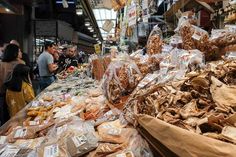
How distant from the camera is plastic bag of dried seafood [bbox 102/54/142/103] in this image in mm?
2348

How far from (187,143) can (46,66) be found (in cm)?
656

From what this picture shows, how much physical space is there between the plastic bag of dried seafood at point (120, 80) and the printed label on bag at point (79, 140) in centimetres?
79

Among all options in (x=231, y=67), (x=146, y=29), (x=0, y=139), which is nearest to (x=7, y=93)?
(x=146, y=29)

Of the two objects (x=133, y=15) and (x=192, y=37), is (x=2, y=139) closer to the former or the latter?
(x=192, y=37)

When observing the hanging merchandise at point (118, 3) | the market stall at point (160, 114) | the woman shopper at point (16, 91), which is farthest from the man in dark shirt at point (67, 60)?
the market stall at point (160, 114)

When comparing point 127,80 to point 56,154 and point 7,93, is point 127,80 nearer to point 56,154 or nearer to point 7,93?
point 56,154

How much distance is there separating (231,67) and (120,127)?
606 mm

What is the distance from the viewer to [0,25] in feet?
38.5

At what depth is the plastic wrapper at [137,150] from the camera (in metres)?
1.38

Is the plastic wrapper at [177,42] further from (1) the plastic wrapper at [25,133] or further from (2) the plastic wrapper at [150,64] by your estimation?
(1) the plastic wrapper at [25,133]

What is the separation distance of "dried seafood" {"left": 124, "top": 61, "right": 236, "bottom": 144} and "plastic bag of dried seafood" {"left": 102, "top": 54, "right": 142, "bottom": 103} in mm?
596

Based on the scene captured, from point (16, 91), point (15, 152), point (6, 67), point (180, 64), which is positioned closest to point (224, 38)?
point (180, 64)

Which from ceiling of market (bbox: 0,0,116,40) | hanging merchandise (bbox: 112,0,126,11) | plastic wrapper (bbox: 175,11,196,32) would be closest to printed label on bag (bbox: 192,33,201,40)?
plastic wrapper (bbox: 175,11,196,32)

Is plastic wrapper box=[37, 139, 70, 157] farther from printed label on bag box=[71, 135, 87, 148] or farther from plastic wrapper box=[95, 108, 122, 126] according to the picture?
plastic wrapper box=[95, 108, 122, 126]
